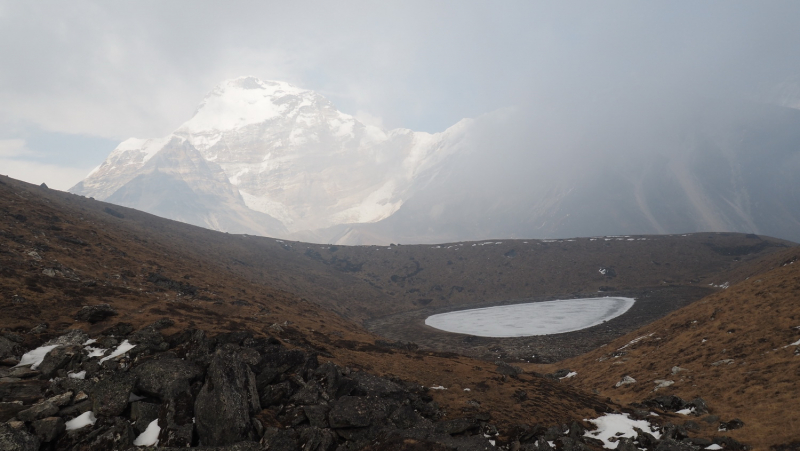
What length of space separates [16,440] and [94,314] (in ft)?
47.0

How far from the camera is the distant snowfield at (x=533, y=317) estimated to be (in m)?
80.3

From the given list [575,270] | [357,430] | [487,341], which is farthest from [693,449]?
[575,270]

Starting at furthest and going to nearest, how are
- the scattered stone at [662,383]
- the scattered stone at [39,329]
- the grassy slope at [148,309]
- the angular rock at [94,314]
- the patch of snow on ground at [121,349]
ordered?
the scattered stone at [662,383], the angular rock at [94,314], the grassy slope at [148,309], the scattered stone at [39,329], the patch of snow on ground at [121,349]

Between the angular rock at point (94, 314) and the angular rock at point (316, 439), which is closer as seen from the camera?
the angular rock at point (316, 439)

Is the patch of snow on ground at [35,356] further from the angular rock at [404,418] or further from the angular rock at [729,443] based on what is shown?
the angular rock at [729,443]

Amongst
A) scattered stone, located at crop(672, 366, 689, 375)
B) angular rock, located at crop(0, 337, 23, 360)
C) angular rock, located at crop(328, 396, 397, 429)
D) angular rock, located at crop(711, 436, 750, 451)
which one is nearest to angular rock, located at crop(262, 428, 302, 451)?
angular rock, located at crop(328, 396, 397, 429)

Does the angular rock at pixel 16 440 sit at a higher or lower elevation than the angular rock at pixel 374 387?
lower

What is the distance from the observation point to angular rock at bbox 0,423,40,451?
1242 cm

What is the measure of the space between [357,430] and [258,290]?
60.9m

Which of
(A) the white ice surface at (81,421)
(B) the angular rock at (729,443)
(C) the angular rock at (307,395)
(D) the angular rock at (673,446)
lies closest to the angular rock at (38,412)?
(A) the white ice surface at (81,421)

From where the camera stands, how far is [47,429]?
45.0 ft

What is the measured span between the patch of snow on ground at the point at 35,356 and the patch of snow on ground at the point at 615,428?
101 feet

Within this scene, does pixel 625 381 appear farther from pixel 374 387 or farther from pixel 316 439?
pixel 316 439

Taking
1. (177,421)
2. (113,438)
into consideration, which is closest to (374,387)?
(177,421)
